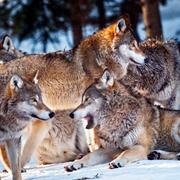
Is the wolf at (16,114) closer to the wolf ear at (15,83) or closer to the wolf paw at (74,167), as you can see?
the wolf ear at (15,83)

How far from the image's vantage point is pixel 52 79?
368 inches

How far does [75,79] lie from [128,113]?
1636 mm

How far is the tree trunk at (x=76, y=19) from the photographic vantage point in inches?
757

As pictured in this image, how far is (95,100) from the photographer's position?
8.12m

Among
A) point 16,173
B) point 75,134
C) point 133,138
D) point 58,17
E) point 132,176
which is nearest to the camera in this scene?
point 132,176

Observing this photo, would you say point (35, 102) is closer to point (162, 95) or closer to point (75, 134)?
point (75, 134)

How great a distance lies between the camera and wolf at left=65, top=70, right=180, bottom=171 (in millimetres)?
8023

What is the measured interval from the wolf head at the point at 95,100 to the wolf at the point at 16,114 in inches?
32.2

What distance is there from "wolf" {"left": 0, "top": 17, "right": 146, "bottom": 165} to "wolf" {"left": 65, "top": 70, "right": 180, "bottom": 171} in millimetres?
1285

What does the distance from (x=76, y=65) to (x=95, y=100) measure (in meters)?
1.57

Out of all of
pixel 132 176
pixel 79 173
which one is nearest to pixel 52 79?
pixel 79 173

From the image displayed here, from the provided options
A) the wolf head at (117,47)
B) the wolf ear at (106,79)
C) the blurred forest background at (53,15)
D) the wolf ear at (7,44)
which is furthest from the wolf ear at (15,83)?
the blurred forest background at (53,15)

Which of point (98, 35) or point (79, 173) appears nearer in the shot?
point (79, 173)

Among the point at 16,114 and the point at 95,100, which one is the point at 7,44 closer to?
the point at 95,100
